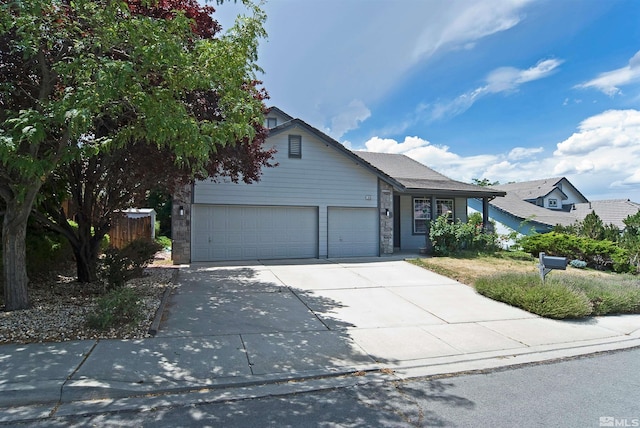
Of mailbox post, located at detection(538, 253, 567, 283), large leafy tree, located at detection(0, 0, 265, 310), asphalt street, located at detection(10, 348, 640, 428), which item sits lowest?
asphalt street, located at detection(10, 348, 640, 428)

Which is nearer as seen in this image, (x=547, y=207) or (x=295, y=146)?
(x=295, y=146)

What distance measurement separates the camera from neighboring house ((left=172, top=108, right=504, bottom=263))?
12.3m

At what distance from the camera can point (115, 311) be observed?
5.17 metres

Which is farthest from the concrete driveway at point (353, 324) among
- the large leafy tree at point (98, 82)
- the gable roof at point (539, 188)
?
the gable roof at point (539, 188)

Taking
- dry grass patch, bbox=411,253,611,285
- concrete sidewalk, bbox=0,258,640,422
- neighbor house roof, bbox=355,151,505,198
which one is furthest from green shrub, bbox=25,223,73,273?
neighbor house roof, bbox=355,151,505,198

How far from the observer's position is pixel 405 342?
17.0ft

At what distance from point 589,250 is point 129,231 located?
19711 mm

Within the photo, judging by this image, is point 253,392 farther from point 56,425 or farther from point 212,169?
point 212,169

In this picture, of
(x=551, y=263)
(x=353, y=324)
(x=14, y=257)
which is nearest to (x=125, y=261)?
(x=14, y=257)

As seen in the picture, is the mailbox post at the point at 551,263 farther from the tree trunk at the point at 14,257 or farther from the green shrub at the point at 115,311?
the tree trunk at the point at 14,257

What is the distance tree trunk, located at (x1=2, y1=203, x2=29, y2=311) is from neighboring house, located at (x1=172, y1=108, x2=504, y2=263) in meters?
5.98

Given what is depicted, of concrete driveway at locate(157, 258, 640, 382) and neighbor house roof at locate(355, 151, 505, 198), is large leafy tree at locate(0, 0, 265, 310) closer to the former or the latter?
concrete driveway at locate(157, 258, 640, 382)

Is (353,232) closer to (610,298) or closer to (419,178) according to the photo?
(419,178)

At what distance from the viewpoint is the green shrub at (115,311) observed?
16.3 ft
